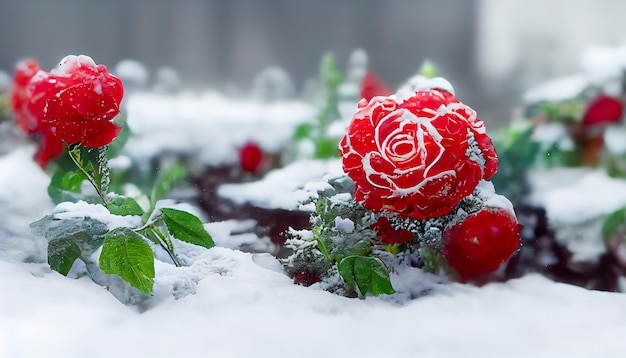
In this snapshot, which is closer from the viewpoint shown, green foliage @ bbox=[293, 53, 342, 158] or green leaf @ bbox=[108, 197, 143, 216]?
green leaf @ bbox=[108, 197, 143, 216]

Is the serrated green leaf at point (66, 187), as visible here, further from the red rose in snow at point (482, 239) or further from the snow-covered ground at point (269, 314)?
Result: the red rose in snow at point (482, 239)

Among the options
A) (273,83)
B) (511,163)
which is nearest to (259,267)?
(511,163)

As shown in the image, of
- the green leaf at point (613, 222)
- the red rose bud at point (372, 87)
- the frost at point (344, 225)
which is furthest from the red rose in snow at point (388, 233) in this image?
the red rose bud at point (372, 87)

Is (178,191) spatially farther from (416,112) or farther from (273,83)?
(273,83)

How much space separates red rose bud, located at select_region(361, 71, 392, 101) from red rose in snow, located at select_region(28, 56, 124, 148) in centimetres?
36

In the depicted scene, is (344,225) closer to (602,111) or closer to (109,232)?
(109,232)

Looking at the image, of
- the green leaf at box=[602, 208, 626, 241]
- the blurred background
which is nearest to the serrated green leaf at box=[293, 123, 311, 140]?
the blurred background

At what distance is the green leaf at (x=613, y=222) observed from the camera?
20.1 inches

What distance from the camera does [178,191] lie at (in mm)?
450

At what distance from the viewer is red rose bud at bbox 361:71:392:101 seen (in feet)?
2.27

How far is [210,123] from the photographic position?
2.63 feet

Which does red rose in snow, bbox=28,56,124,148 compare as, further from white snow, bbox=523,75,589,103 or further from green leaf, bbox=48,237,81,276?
white snow, bbox=523,75,589,103

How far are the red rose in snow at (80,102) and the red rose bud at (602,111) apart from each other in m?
0.54

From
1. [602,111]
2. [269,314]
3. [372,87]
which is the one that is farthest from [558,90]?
[269,314]
